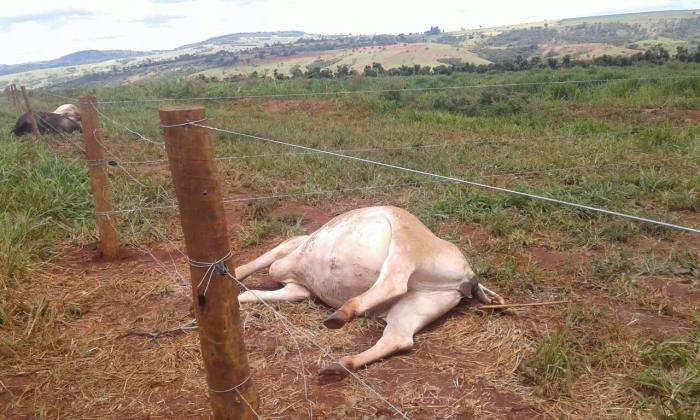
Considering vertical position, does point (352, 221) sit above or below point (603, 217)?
above

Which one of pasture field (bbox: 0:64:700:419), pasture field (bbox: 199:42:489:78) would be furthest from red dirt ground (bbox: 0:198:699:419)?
pasture field (bbox: 199:42:489:78)

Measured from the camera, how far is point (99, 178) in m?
4.11

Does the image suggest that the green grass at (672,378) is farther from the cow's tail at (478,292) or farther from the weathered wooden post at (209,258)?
the weathered wooden post at (209,258)

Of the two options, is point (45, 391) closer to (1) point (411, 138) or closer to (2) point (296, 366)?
(2) point (296, 366)

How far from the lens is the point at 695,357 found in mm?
2516

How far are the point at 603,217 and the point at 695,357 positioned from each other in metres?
2.20

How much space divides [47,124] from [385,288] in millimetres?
9489

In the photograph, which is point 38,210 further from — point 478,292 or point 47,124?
point 47,124

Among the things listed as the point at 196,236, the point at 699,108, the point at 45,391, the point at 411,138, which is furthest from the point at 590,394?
the point at 699,108

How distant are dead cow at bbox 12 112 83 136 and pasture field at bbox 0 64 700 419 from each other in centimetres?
240

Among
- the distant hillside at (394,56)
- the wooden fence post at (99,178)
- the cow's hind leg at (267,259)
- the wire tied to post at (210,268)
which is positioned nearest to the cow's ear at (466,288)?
the cow's hind leg at (267,259)

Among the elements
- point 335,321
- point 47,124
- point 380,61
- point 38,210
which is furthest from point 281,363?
point 380,61

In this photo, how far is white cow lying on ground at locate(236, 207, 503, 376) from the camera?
9.18ft

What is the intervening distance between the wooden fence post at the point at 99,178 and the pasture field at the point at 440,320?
161 mm
